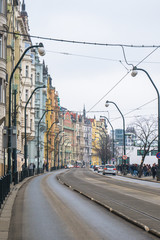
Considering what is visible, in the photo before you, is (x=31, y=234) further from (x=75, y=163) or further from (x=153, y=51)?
(x=75, y=163)

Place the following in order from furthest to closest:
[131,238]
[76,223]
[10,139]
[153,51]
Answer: [153,51], [10,139], [76,223], [131,238]

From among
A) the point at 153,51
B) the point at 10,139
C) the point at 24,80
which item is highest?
the point at 24,80

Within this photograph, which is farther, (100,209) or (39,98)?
(39,98)

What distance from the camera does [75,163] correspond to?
6944 inches

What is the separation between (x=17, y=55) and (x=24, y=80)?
10087mm

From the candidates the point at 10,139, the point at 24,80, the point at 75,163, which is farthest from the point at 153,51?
the point at 75,163

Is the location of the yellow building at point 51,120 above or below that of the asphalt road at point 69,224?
above

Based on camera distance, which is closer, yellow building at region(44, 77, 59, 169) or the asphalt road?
the asphalt road

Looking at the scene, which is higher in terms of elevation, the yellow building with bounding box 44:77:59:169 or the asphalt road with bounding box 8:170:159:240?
the yellow building with bounding box 44:77:59:169

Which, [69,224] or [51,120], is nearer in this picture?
[69,224]

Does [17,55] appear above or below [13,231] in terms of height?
above

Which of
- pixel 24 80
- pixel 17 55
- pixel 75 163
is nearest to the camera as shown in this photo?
pixel 17 55

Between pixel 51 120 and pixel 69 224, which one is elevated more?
pixel 51 120

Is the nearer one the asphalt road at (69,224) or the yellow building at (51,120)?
the asphalt road at (69,224)
